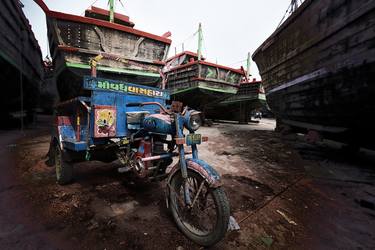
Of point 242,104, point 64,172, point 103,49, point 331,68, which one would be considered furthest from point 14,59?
point 242,104

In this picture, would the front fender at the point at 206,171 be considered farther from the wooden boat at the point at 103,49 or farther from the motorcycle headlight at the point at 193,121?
the wooden boat at the point at 103,49

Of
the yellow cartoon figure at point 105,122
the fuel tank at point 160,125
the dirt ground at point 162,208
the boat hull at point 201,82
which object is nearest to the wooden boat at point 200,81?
the boat hull at point 201,82

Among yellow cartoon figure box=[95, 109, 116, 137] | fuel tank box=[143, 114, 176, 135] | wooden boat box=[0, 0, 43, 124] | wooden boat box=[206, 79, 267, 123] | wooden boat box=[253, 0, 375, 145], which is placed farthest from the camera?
wooden boat box=[206, 79, 267, 123]

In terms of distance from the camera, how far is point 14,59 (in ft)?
20.1

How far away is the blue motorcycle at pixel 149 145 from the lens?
166 cm

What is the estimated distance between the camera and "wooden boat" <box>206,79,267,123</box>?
12.7 m

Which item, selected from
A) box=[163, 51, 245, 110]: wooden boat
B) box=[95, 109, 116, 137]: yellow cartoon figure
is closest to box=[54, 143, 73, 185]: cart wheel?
box=[95, 109, 116, 137]: yellow cartoon figure

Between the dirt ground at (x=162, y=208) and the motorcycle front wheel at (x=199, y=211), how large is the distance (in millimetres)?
110

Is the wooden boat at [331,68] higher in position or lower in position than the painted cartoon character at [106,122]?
higher

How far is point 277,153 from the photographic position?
16.1 feet

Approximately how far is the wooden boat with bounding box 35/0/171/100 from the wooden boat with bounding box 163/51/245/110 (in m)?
1.96

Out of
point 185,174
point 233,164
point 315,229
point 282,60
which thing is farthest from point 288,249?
point 282,60

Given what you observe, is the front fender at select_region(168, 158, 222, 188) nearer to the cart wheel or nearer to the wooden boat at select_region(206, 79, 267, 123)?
the cart wheel

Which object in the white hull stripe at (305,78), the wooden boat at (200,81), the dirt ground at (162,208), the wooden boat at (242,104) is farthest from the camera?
the wooden boat at (242,104)
